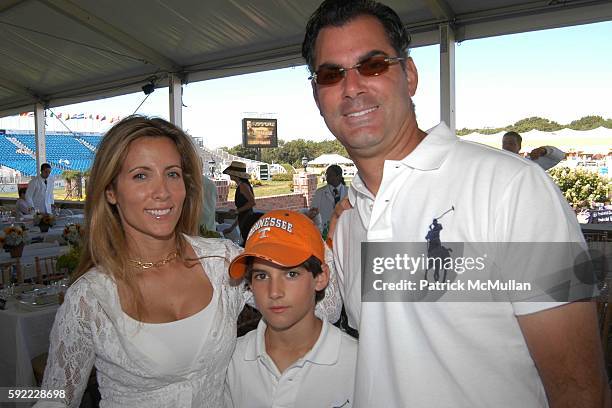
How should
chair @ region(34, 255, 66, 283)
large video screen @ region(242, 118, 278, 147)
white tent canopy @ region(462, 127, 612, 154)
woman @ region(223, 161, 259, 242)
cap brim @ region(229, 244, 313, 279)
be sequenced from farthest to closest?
large video screen @ region(242, 118, 278, 147) → white tent canopy @ region(462, 127, 612, 154) → woman @ region(223, 161, 259, 242) → chair @ region(34, 255, 66, 283) → cap brim @ region(229, 244, 313, 279)

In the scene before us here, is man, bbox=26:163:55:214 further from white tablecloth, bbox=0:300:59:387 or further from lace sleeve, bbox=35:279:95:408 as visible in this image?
lace sleeve, bbox=35:279:95:408

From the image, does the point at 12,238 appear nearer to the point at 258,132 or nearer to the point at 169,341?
the point at 169,341

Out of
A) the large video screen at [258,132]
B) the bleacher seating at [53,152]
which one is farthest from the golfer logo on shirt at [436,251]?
the bleacher seating at [53,152]

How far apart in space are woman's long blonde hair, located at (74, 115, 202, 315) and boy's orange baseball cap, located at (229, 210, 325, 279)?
0.40m

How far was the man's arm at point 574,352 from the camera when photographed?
3.33 feet

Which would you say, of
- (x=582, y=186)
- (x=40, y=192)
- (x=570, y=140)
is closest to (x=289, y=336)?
(x=40, y=192)

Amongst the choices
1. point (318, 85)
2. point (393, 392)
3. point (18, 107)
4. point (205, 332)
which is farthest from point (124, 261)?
point (18, 107)

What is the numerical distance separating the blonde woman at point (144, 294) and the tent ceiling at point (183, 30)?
589 centimetres

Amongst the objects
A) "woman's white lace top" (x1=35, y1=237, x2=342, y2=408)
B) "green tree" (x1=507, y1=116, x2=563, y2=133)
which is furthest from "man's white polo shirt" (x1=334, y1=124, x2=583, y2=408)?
"green tree" (x1=507, y1=116, x2=563, y2=133)

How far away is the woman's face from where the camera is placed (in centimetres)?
169

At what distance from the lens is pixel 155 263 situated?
5.98ft

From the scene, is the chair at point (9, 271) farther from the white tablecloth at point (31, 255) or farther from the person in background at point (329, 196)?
the person in background at point (329, 196)

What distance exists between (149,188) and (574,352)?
138cm

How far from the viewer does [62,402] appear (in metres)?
1.51
